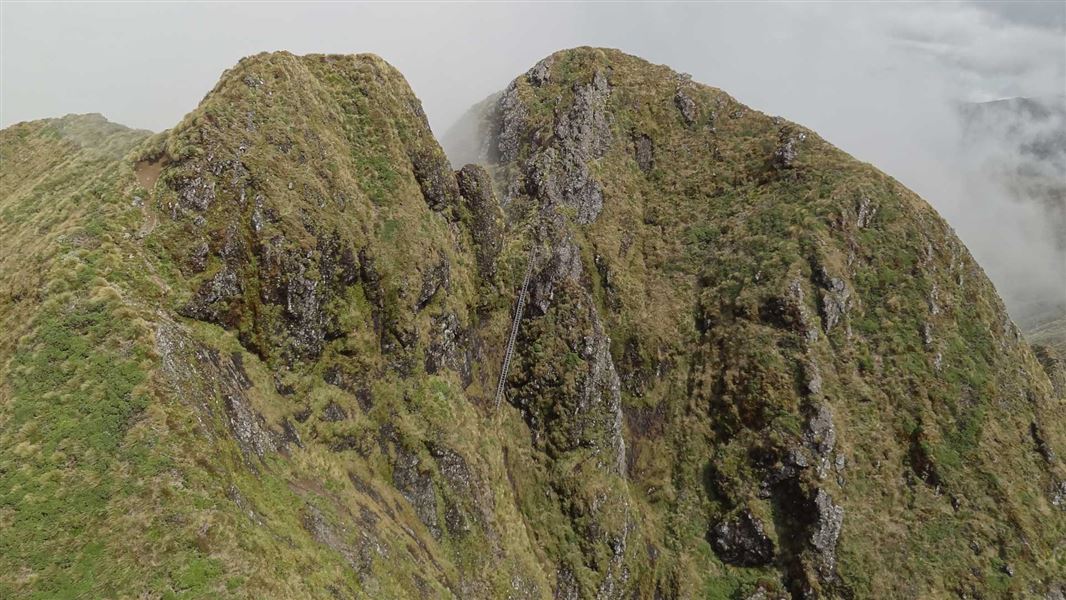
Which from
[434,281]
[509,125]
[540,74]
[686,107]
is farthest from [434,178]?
[686,107]

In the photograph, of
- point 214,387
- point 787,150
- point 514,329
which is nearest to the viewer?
point 214,387

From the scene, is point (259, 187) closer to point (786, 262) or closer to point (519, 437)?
point (519, 437)

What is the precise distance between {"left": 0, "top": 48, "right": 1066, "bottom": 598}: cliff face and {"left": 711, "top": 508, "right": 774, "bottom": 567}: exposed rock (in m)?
0.28

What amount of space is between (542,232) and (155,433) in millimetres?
45025

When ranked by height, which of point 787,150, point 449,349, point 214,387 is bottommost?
point 449,349

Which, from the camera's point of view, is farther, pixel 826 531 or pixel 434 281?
pixel 826 531

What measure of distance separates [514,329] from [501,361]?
3755mm

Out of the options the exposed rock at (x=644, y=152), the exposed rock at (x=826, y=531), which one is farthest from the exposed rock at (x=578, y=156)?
the exposed rock at (x=826, y=531)

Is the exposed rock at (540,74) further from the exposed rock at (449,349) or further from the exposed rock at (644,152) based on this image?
the exposed rock at (449,349)

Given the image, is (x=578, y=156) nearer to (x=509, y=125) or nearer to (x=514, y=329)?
(x=509, y=125)

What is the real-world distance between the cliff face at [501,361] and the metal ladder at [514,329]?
1.66 feet

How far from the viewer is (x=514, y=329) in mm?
54594

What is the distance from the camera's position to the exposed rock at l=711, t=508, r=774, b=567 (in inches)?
1882

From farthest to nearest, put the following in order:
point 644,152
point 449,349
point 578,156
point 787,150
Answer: point 644,152 < point 578,156 < point 787,150 < point 449,349
